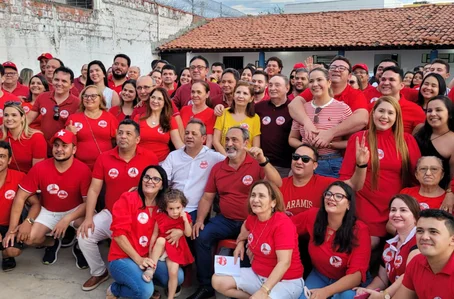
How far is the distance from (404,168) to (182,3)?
1861cm

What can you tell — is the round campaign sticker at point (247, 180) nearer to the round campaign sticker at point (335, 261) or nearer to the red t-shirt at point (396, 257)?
the round campaign sticker at point (335, 261)

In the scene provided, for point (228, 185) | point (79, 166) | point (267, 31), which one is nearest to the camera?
point (228, 185)

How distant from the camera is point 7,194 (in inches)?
179

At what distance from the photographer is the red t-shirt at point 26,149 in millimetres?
4840

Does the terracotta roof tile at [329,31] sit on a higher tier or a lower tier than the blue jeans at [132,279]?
higher

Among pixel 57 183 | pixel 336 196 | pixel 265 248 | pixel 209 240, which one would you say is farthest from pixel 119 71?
pixel 336 196

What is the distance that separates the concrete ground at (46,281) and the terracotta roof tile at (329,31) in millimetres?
14675

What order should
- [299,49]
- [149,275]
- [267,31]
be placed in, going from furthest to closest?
[267,31], [299,49], [149,275]

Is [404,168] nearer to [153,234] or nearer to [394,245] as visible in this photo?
[394,245]

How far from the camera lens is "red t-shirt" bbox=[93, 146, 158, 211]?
4414mm

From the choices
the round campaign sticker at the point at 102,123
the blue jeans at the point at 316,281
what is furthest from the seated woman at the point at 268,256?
the round campaign sticker at the point at 102,123

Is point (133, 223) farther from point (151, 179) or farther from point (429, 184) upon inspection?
point (429, 184)

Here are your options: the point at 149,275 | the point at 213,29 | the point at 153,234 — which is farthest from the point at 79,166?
the point at 213,29

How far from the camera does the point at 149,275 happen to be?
3.70 m
